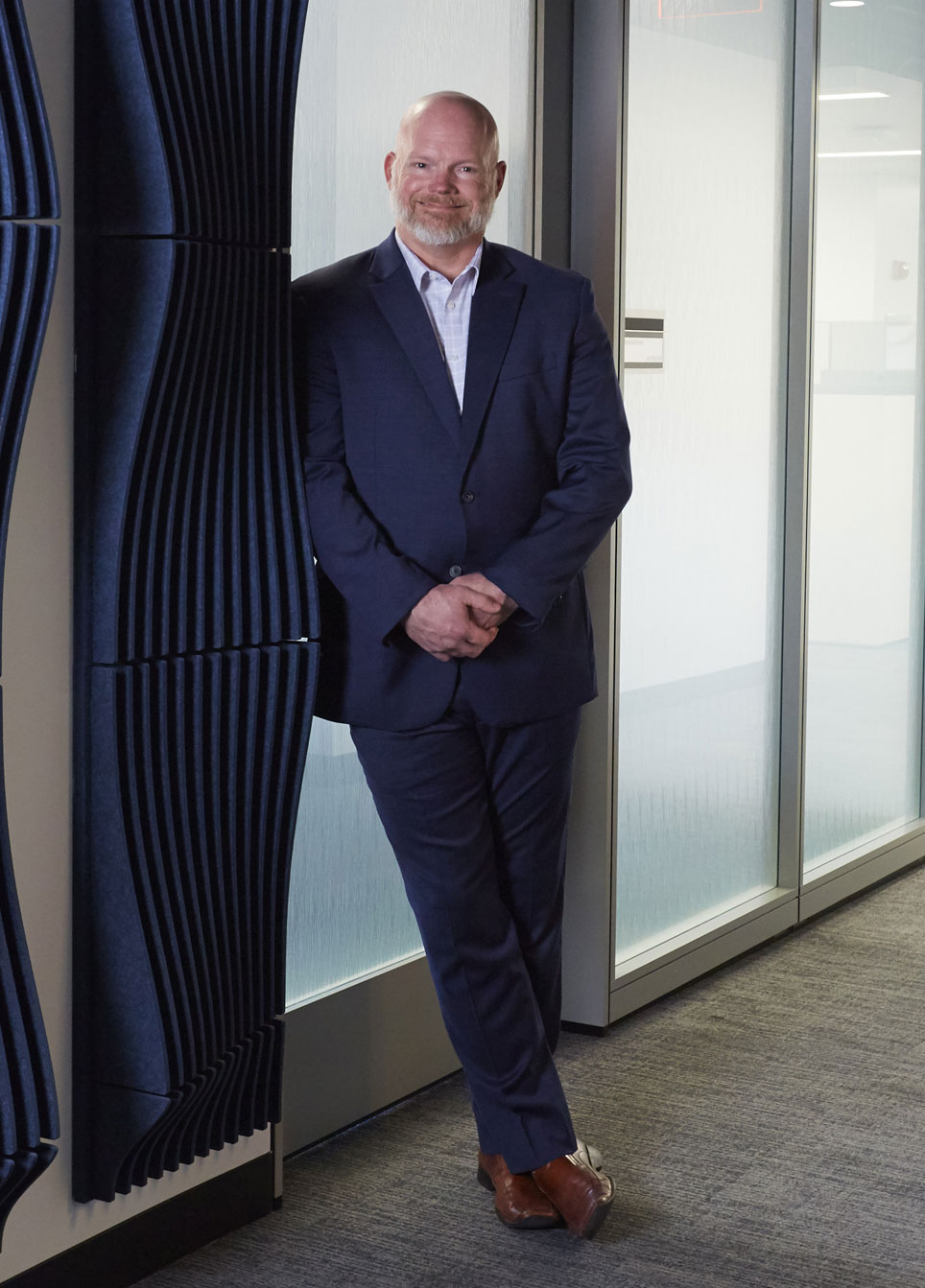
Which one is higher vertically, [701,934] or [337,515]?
[337,515]

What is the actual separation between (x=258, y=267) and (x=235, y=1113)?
1.35 m

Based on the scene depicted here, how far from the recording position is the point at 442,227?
8.39ft

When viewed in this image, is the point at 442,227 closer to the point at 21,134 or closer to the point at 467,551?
the point at 467,551

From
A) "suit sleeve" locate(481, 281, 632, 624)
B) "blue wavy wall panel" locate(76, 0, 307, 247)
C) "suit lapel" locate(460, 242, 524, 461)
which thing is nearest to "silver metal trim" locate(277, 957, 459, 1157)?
"suit sleeve" locate(481, 281, 632, 624)

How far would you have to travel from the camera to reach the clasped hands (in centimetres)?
249

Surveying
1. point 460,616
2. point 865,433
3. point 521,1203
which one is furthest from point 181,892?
point 865,433

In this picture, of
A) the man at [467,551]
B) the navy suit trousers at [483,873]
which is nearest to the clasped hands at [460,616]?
the man at [467,551]

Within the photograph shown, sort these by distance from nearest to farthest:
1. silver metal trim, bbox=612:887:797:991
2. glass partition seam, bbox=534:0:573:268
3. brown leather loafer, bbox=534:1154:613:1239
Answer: brown leather loafer, bbox=534:1154:613:1239 < glass partition seam, bbox=534:0:573:268 < silver metal trim, bbox=612:887:797:991

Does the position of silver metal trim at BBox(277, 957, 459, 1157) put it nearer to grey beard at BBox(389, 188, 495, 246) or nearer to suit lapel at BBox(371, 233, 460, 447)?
suit lapel at BBox(371, 233, 460, 447)

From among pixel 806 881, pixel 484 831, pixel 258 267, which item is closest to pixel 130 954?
pixel 484 831

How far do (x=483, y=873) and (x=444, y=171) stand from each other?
117 centimetres

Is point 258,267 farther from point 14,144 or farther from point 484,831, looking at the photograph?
point 484,831

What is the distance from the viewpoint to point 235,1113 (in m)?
2.55

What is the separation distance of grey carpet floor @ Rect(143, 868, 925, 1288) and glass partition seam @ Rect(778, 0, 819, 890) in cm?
67
